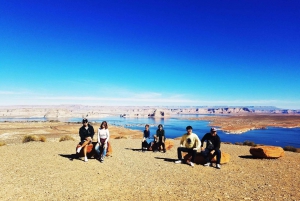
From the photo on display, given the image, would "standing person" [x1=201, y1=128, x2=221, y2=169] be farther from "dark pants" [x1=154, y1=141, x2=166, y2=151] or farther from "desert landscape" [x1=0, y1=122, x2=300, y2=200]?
"dark pants" [x1=154, y1=141, x2=166, y2=151]

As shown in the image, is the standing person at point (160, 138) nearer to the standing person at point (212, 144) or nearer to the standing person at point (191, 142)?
the standing person at point (191, 142)

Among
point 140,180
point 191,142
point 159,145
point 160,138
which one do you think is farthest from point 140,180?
point 159,145

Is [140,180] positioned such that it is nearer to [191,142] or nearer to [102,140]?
[191,142]

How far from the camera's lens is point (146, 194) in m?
6.69

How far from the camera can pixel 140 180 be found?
320 inches

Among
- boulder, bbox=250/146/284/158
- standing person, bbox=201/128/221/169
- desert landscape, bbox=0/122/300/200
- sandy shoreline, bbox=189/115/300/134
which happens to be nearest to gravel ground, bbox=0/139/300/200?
desert landscape, bbox=0/122/300/200

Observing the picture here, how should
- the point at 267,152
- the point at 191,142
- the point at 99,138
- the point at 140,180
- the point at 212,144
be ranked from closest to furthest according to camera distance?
the point at 140,180 < the point at 212,144 < the point at 191,142 < the point at 99,138 < the point at 267,152

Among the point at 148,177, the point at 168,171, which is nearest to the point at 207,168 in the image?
the point at 168,171

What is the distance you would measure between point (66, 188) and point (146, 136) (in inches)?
322

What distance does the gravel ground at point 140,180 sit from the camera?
21.7 feet

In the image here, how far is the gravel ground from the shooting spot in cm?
661

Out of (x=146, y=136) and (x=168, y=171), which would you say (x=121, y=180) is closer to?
(x=168, y=171)

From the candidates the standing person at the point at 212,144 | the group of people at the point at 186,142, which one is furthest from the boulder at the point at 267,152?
the standing person at the point at 212,144

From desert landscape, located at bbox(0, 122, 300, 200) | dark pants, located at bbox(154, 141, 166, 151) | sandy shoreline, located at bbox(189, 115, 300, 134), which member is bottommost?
sandy shoreline, located at bbox(189, 115, 300, 134)
